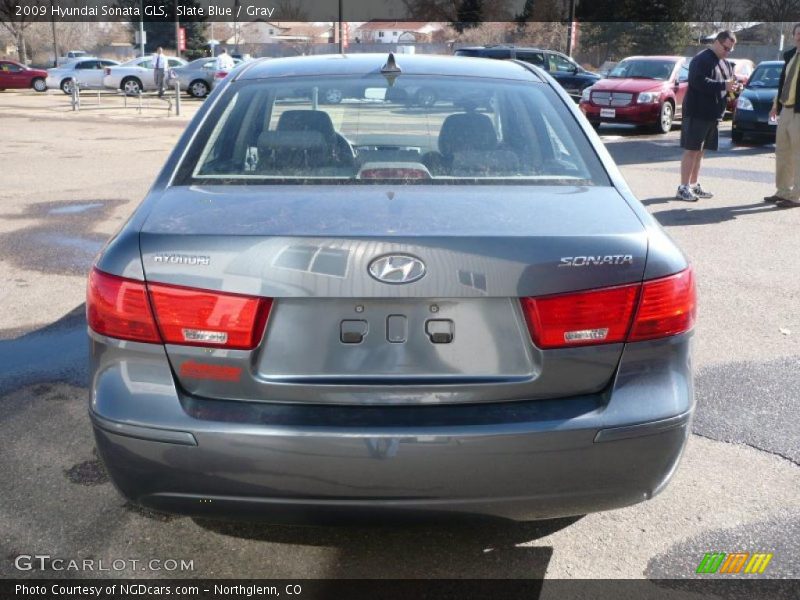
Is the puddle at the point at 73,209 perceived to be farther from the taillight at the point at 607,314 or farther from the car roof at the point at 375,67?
the taillight at the point at 607,314

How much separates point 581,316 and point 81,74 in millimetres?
36016

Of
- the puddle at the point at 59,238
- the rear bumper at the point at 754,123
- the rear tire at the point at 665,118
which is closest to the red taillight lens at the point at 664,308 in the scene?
the puddle at the point at 59,238

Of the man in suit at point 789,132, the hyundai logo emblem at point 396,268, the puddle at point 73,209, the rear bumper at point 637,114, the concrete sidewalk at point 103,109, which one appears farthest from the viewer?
the concrete sidewalk at point 103,109

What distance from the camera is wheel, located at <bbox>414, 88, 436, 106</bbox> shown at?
3518 mm

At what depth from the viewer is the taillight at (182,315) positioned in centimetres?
233

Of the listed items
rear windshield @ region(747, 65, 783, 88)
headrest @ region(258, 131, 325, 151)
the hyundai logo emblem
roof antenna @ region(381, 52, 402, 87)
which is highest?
roof antenna @ region(381, 52, 402, 87)

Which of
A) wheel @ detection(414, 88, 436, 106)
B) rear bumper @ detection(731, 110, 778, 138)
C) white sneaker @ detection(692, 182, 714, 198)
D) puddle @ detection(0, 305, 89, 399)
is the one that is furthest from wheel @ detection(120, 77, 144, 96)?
wheel @ detection(414, 88, 436, 106)

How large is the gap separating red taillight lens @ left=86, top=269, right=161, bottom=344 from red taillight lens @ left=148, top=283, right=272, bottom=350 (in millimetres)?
33

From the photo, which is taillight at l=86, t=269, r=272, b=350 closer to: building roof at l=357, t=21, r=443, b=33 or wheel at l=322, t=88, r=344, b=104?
wheel at l=322, t=88, r=344, b=104

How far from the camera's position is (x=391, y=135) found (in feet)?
11.8

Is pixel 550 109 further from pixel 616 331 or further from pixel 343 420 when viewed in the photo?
pixel 343 420

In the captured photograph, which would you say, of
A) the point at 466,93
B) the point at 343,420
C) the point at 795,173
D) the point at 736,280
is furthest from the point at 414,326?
the point at 795,173

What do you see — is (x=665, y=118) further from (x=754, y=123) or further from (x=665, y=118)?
(x=754, y=123)

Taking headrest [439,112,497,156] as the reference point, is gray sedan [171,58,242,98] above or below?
below
